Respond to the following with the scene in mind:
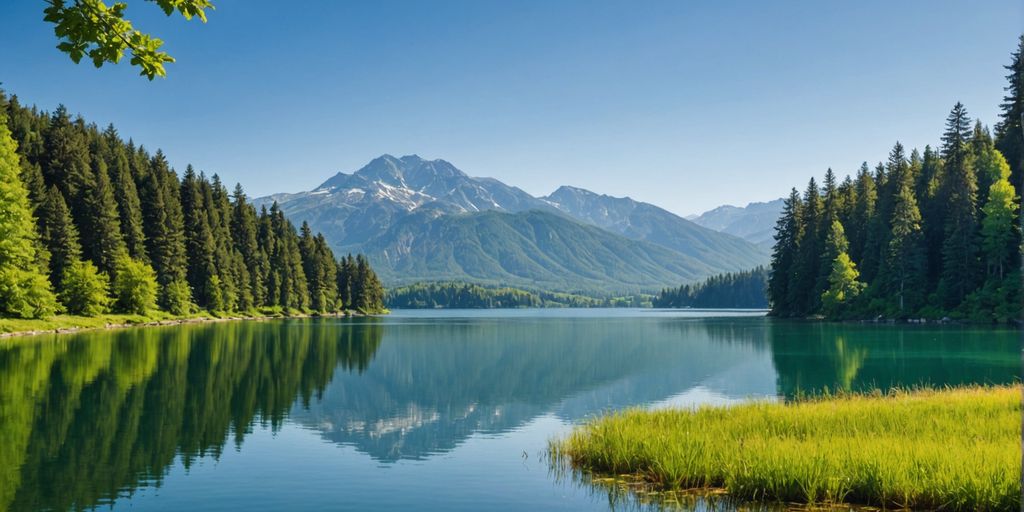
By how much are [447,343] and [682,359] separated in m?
27.8

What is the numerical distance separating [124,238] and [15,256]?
131ft

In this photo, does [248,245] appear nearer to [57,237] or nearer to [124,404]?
[57,237]

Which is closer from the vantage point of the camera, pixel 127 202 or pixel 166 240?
pixel 127 202

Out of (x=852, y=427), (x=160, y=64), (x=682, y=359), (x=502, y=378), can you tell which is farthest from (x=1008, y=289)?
(x=160, y=64)

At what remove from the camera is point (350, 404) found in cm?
3622

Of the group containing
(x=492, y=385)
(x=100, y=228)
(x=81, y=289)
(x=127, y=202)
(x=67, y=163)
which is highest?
(x=67, y=163)

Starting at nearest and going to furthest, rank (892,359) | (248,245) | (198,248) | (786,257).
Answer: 1. (892,359)
2. (198,248)
3. (786,257)
4. (248,245)

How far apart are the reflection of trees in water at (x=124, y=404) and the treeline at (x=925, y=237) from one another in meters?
80.9

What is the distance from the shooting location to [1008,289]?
96.1 meters

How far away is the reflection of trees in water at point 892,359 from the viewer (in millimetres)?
41188

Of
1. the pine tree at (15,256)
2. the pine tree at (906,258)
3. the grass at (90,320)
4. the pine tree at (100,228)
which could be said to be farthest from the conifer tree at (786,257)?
the pine tree at (15,256)

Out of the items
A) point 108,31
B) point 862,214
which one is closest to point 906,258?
point 862,214

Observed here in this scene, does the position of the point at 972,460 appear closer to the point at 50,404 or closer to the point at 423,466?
the point at 423,466

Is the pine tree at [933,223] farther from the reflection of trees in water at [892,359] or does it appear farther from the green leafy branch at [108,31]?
the green leafy branch at [108,31]
